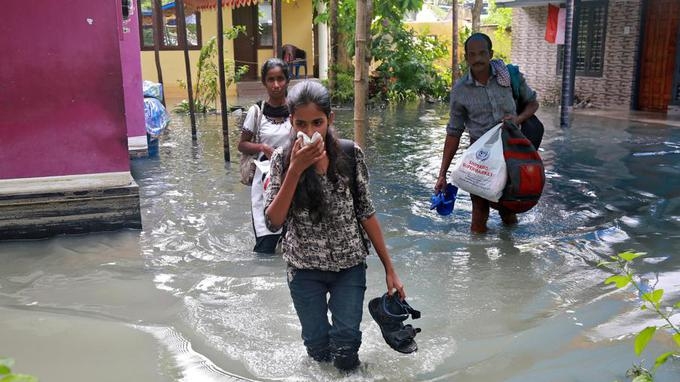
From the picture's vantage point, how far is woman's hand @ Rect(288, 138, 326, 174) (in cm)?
292

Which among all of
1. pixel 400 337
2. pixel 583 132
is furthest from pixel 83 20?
pixel 583 132

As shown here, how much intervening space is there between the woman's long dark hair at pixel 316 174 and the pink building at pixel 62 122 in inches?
141

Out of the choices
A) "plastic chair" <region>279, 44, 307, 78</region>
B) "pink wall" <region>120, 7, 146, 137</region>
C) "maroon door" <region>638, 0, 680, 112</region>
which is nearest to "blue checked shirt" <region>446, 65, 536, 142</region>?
"pink wall" <region>120, 7, 146, 137</region>

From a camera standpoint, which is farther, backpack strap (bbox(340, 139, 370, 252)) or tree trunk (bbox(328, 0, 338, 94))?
tree trunk (bbox(328, 0, 338, 94))

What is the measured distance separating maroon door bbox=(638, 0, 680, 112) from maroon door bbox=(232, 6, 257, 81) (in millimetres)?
12047

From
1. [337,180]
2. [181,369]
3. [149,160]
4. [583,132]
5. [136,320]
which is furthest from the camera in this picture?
[583,132]

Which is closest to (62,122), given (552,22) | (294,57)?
(552,22)

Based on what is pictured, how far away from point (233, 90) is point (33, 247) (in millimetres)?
15654

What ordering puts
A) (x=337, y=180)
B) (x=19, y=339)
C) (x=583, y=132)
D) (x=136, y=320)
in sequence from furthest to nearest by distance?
(x=583, y=132) → (x=136, y=320) → (x=19, y=339) → (x=337, y=180)

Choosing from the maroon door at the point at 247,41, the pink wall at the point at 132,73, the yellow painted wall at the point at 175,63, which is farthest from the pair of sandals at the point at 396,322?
the maroon door at the point at 247,41

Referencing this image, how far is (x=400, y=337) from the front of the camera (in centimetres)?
332

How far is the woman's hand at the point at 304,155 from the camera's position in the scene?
9.57ft

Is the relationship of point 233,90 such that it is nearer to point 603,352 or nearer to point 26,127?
point 26,127

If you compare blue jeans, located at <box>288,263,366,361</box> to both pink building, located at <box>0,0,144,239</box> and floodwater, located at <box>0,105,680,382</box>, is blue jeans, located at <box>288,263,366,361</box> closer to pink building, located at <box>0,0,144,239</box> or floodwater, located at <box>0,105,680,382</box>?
floodwater, located at <box>0,105,680,382</box>
